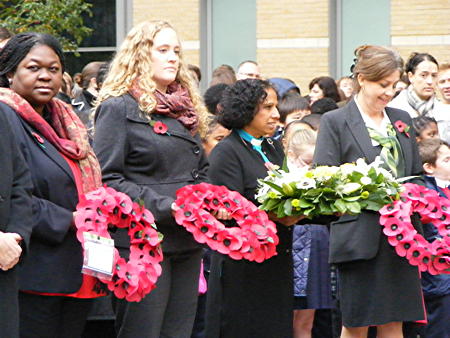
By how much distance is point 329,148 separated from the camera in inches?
255

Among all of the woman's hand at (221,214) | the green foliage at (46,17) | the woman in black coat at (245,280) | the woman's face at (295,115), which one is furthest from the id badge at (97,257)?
the green foliage at (46,17)

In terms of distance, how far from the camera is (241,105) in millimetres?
6602

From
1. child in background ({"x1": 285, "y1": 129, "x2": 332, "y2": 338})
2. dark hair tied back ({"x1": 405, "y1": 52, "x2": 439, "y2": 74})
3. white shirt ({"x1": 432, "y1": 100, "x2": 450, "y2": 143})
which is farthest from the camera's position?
dark hair tied back ({"x1": 405, "y1": 52, "x2": 439, "y2": 74})

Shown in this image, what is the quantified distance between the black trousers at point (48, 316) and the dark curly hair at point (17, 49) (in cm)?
107

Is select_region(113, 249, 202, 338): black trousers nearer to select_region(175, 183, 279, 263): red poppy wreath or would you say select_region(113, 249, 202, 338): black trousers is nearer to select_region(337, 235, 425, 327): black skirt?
select_region(175, 183, 279, 263): red poppy wreath

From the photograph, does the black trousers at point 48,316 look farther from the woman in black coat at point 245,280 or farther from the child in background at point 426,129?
the child in background at point 426,129

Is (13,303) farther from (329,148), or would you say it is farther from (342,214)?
(329,148)

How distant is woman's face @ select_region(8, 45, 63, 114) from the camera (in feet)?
16.5

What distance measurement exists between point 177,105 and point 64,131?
0.74 metres

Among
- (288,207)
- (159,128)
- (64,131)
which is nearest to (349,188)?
(288,207)

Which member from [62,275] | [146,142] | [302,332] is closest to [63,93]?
Result: [302,332]

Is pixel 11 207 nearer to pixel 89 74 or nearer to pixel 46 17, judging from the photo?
pixel 89 74

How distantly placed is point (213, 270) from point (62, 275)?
1833 mm

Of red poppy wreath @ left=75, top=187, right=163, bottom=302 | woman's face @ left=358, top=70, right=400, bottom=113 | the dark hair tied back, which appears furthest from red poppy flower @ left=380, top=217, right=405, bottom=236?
the dark hair tied back
